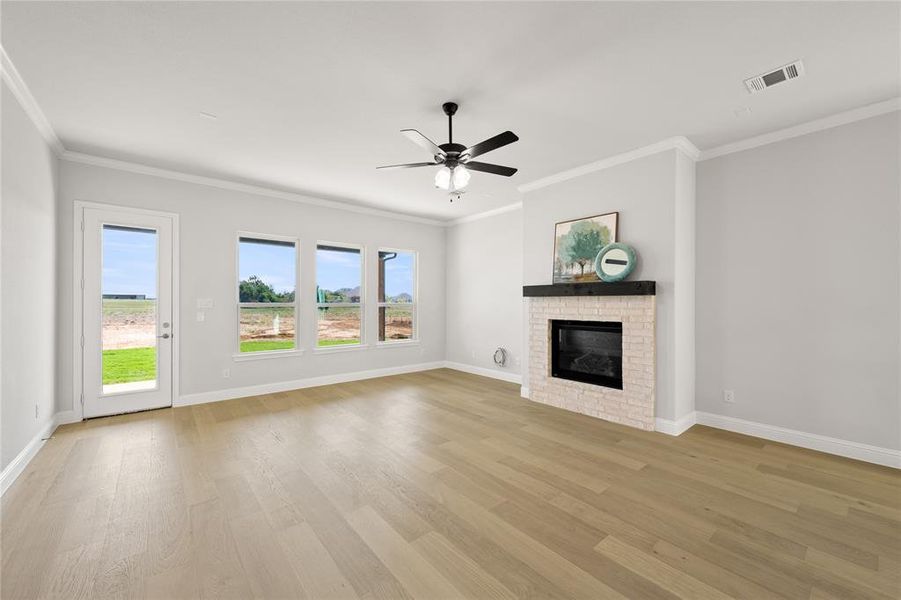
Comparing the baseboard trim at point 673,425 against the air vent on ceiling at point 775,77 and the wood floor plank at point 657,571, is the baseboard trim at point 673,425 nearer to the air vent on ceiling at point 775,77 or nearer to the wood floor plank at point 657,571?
the wood floor plank at point 657,571

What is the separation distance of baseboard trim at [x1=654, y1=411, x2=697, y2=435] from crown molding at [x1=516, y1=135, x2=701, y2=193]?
278 centimetres

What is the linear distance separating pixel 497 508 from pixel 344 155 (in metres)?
3.73

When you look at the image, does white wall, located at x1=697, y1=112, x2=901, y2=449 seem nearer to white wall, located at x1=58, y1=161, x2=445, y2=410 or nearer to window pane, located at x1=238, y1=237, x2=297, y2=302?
white wall, located at x1=58, y1=161, x2=445, y2=410

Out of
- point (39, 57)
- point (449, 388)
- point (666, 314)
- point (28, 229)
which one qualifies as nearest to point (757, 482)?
point (666, 314)

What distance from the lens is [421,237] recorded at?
7.29m

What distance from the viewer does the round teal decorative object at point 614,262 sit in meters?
4.11

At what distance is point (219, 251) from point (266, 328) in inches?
Result: 48.5

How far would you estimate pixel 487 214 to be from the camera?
673 cm

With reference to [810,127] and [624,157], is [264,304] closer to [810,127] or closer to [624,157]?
[624,157]

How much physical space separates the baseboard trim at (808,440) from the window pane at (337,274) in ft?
17.0

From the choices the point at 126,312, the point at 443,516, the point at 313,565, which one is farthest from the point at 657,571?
the point at 126,312

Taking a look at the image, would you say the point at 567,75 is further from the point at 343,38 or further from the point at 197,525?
the point at 197,525

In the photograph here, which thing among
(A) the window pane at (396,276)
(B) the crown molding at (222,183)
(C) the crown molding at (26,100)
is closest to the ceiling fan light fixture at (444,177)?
(C) the crown molding at (26,100)

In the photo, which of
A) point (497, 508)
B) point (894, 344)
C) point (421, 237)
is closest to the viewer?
point (497, 508)
